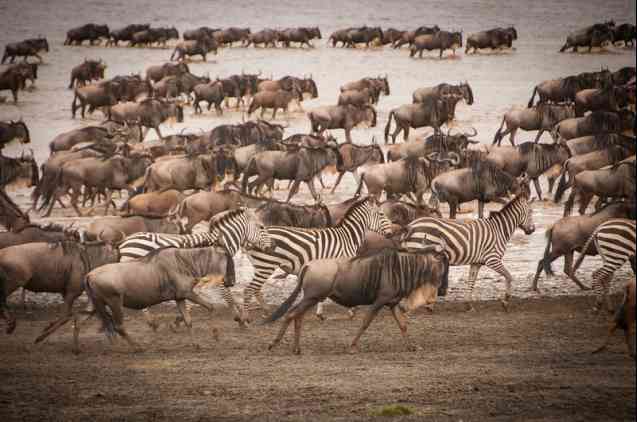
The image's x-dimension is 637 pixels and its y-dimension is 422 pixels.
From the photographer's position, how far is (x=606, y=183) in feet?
40.8

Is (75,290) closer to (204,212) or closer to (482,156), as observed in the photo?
(204,212)

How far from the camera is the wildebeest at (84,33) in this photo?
1094 inches

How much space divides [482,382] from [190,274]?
103 inches

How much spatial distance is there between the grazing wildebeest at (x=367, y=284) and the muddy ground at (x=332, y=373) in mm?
274

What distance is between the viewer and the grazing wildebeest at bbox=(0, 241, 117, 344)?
7.93 m

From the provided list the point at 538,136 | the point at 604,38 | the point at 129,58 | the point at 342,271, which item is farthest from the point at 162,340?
the point at 129,58

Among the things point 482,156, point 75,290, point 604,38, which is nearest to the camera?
point 75,290

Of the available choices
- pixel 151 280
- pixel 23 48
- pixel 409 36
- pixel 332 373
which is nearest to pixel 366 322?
pixel 332 373

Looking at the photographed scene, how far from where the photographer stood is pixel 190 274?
7672 mm

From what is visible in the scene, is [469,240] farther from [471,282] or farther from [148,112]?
[148,112]

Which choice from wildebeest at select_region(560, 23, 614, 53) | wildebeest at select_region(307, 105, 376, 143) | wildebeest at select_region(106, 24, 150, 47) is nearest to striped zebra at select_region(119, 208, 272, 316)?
wildebeest at select_region(307, 105, 376, 143)

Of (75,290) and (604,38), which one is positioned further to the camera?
(604,38)

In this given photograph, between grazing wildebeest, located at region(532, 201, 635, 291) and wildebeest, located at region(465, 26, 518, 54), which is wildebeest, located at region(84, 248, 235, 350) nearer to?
grazing wildebeest, located at region(532, 201, 635, 291)

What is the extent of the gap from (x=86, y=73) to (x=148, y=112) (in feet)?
17.5
